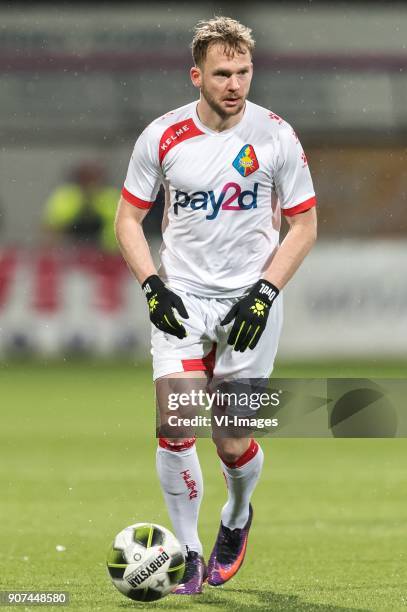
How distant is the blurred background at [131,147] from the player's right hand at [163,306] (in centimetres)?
1017

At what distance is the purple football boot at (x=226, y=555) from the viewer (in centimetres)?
703

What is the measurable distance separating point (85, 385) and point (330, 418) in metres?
8.23

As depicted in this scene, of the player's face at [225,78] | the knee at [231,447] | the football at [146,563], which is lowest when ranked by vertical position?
the football at [146,563]

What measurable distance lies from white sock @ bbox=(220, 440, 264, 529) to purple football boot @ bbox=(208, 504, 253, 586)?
40mm

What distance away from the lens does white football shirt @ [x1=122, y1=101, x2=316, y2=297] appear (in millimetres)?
6789

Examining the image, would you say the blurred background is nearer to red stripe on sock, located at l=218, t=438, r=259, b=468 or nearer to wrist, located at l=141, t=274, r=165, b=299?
red stripe on sock, located at l=218, t=438, r=259, b=468

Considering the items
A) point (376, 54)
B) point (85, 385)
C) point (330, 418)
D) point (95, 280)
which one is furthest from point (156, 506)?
point (376, 54)

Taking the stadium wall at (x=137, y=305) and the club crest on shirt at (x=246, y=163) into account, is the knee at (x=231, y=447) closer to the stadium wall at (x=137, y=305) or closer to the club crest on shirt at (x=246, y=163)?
the club crest on shirt at (x=246, y=163)

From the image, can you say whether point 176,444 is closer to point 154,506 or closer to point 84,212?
point 154,506

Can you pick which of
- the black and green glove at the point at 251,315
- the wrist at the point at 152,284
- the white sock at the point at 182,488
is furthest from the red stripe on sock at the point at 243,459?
the wrist at the point at 152,284

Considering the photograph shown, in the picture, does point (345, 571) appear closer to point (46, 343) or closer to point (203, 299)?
point (203, 299)

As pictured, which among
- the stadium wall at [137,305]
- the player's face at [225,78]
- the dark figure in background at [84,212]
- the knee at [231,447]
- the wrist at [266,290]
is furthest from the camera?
A: the dark figure in background at [84,212]

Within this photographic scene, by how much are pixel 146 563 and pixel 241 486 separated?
95 centimetres

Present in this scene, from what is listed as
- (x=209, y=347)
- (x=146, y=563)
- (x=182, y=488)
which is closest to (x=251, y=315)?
(x=209, y=347)
